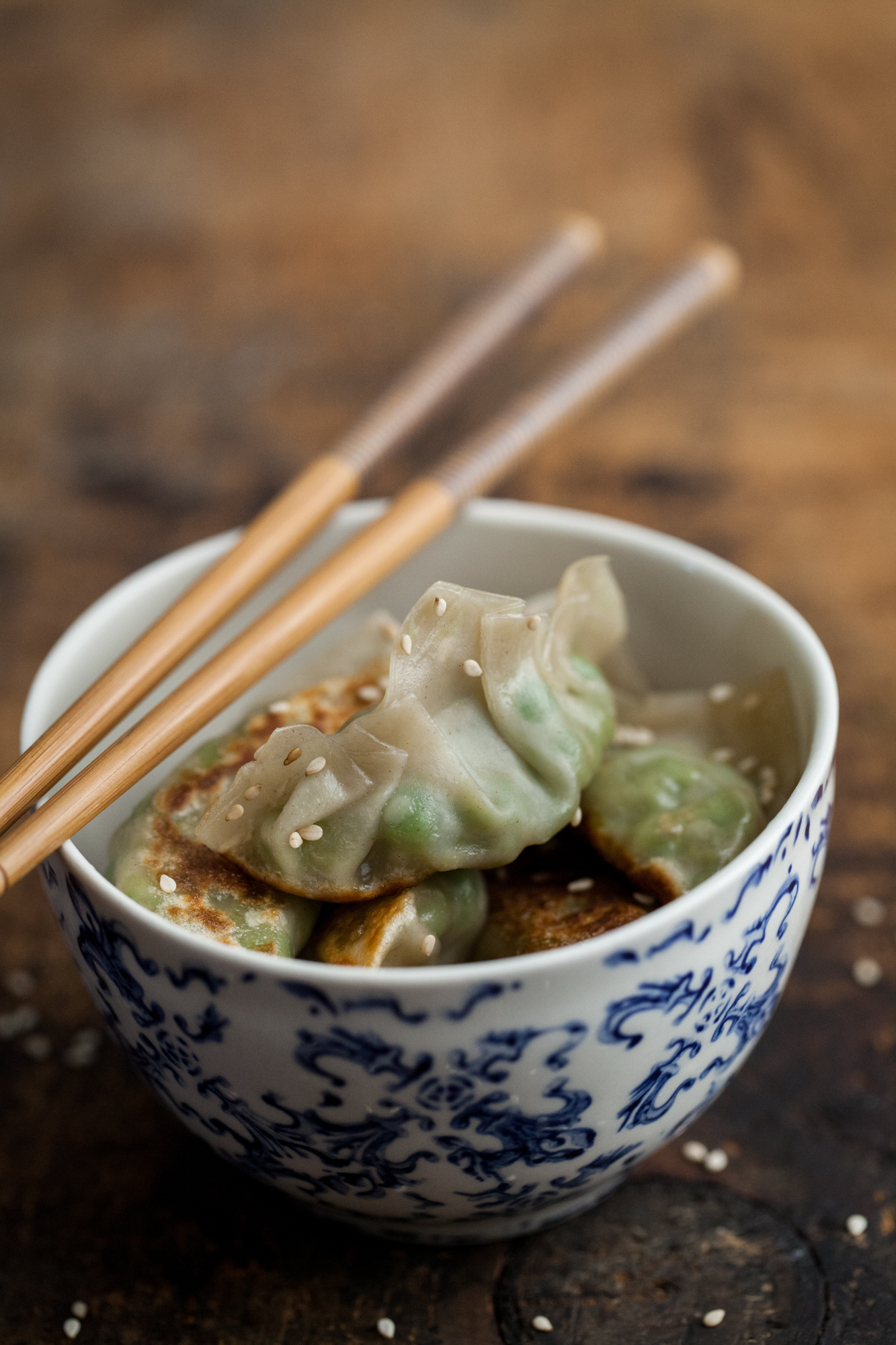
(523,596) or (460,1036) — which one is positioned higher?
(460,1036)

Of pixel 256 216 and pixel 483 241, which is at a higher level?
pixel 256 216

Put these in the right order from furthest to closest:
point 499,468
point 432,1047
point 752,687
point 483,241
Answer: point 483,241 < point 499,468 < point 752,687 < point 432,1047

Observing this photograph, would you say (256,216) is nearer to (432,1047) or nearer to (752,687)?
(752,687)

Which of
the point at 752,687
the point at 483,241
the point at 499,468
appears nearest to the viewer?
the point at 752,687

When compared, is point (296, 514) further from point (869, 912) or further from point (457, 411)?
point (457, 411)

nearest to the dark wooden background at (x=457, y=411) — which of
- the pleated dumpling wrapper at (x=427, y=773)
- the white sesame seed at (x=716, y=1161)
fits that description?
the white sesame seed at (x=716, y=1161)

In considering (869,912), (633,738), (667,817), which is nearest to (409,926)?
(667,817)

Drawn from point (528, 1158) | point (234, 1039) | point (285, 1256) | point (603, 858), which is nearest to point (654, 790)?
point (603, 858)
